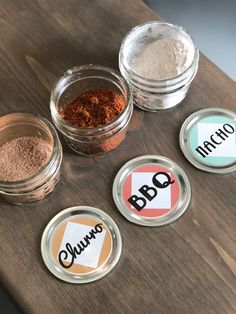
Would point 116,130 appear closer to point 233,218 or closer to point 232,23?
point 233,218

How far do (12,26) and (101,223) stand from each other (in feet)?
1.35

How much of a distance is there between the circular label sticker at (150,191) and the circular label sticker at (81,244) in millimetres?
58

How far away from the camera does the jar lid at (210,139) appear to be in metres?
0.80

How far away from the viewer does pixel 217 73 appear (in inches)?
34.5

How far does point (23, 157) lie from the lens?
792mm

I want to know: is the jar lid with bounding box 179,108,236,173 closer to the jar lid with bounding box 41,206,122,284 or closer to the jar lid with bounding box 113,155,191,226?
the jar lid with bounding box 113,155,191,226

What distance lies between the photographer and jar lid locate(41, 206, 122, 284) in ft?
2.38

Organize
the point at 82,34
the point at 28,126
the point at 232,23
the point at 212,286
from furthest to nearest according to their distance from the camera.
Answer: the point at 232,23 < the point at 82,34 < the point at 28,126 < the point at 212,286

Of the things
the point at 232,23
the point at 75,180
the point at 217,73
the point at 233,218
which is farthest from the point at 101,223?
the point at 232,23

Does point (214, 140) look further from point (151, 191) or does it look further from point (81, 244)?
point (81, 244)

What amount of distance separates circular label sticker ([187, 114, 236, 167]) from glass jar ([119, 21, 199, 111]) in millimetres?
60

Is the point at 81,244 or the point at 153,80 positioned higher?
the point at 153,80

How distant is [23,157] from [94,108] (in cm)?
13

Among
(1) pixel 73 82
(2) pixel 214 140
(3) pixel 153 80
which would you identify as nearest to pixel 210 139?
(2) pixel 214 140
